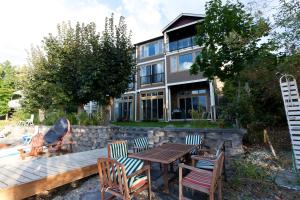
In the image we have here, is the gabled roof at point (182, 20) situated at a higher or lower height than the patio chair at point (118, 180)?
higher

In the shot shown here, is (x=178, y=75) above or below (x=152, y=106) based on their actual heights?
above

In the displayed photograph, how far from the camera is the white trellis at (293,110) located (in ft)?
12.9

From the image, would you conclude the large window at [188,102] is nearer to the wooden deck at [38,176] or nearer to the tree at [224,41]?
the tree at [224,41]

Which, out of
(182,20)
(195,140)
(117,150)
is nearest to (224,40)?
(195,140)

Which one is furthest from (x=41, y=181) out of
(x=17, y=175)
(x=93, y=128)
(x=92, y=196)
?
(x=93, y=128)

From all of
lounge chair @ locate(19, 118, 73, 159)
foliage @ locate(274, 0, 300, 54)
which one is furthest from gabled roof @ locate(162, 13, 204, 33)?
lounge chair @ locate(19, 118, 73, 159)

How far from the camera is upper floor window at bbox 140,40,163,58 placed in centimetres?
1667

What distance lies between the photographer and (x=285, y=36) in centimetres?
462

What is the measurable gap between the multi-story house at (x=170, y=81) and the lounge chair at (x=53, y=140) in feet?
24.1

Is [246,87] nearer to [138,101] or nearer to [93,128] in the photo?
[93,128]

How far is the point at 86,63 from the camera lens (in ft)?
25.2

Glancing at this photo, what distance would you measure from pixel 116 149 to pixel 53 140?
4456mm

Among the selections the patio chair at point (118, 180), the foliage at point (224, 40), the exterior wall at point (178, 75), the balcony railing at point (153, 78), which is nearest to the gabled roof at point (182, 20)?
the exterior wall at point (178, 75)

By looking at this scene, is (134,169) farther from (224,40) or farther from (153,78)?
(153,78)
